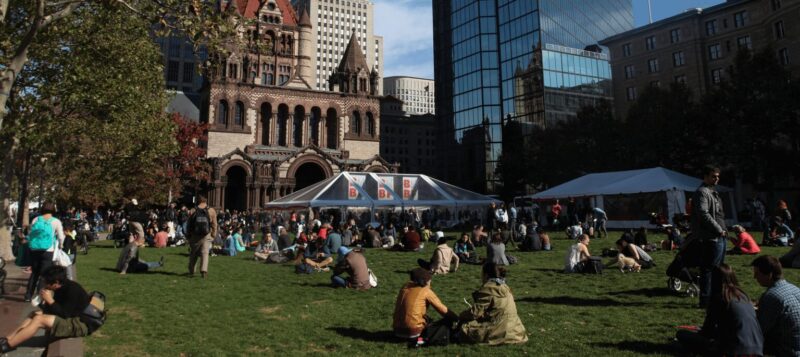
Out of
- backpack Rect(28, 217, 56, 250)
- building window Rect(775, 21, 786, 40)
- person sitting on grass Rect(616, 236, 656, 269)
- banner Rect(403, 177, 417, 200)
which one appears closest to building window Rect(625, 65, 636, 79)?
building window Rect(775, 21, 786, 40)

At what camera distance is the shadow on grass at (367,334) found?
Answer: 6.52 m

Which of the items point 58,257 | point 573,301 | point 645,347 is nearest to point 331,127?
point 58,257

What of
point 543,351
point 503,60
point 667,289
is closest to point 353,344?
point 543,351

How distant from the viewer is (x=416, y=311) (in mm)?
6363

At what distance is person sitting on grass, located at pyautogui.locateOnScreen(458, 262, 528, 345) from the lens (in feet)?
20.2

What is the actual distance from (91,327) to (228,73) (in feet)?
172

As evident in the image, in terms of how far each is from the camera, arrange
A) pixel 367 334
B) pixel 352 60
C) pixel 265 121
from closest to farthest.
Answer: pixel 367 334 → pixel 265 121 → pixel 352 60

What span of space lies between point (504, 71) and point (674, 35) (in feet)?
74.5

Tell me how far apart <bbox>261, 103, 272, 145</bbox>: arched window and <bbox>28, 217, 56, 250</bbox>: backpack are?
47.5m

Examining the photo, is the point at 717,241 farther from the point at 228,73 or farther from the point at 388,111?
the point at 388,111

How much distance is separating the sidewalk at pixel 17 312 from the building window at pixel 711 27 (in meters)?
58.6

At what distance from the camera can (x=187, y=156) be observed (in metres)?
43.9

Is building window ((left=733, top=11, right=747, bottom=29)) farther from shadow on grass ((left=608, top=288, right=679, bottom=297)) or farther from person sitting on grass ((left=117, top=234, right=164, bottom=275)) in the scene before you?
person sitting on grass ((left=117, top=234, right=164, bottom=275))

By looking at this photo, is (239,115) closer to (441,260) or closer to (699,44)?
(441,260)
